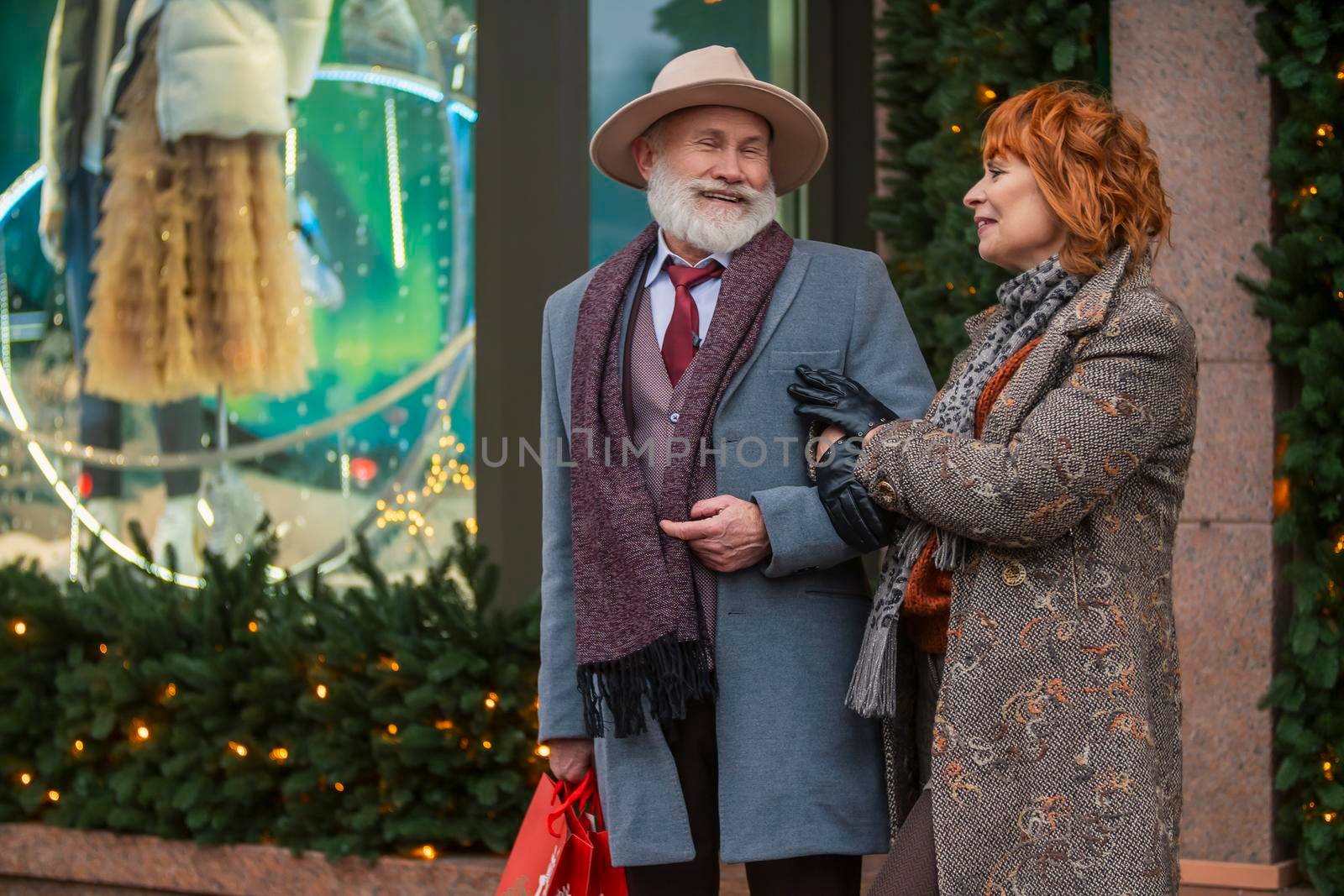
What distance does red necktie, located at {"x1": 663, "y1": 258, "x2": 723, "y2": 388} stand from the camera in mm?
2688

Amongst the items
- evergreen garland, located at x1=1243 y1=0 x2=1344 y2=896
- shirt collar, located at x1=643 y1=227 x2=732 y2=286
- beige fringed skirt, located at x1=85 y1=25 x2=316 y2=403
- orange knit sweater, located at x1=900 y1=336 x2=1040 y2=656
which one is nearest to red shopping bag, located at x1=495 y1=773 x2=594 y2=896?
orange knit sweater, located at x1=900 y1=336 x2=1040 y2=656

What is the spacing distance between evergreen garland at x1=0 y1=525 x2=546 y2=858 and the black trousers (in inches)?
64.3

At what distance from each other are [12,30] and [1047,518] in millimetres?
5496

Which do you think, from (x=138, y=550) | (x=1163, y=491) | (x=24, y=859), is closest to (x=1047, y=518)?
(x=1163, y=491)

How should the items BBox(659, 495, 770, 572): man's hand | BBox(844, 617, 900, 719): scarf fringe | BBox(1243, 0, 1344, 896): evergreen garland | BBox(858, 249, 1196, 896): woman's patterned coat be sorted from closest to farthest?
BBox(858, 249, 1196, 896): woman's patterned coat, BBox(844, 617, 900, 719): scarf fringe, BBox(659, 495, 770, 572): man's hand, BBox(1243, 0, 1344, 896): evergreen garland

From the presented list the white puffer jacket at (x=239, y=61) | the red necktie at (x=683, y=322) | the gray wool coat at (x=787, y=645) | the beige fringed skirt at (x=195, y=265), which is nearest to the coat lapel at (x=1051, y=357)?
the gray wool coat at (x=787, y=645)

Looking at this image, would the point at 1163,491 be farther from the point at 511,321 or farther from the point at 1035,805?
the point at 511,321

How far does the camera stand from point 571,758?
2.82 metres

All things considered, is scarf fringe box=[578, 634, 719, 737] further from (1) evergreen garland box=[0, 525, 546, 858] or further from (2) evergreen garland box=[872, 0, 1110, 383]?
(2) evergreen garland box=[872, 0, 1110, 383]

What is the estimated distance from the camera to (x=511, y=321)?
15.6 ft

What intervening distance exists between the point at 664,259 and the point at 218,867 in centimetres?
282

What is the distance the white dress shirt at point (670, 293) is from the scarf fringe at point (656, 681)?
576 mm

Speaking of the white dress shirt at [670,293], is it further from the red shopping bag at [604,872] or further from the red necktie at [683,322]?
the red shopping bag at [604,872]

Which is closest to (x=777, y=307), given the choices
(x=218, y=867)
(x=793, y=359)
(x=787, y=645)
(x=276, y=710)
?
(x=793, y=359)
